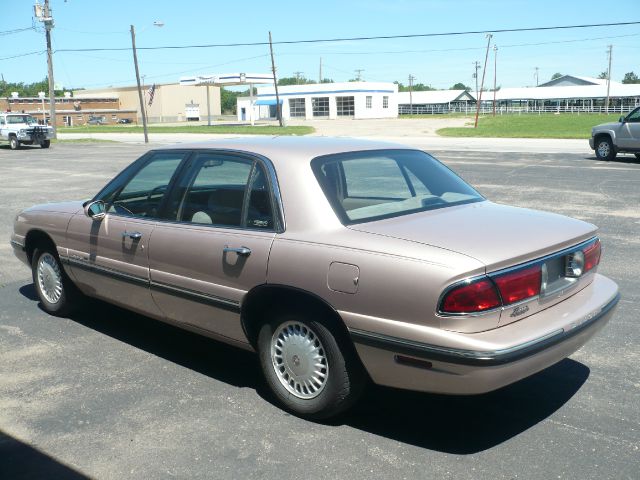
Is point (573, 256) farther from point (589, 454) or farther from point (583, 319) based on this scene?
point (589, 454)

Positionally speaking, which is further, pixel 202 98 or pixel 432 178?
pixel 202 98

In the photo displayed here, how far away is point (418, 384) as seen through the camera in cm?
337

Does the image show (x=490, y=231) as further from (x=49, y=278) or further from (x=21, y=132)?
(x=21, y=132)

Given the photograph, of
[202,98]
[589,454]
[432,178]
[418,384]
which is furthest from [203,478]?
[202,98]

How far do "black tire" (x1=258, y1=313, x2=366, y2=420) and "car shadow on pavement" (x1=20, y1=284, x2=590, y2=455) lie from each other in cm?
18

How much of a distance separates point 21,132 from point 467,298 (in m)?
37.4

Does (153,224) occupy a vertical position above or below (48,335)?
above

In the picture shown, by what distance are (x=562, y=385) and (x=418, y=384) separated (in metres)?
1.45

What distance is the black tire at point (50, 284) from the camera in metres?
5.75

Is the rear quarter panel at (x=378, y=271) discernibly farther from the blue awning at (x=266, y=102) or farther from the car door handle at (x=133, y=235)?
the blue awning at (x=266, y=102)

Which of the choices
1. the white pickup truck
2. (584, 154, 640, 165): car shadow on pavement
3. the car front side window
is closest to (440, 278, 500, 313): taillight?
the car front side window

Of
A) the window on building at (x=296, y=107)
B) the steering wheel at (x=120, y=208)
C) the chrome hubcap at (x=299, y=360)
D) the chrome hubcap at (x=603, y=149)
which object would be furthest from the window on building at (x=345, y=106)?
the chrome hubcap at (x=299, y=360)

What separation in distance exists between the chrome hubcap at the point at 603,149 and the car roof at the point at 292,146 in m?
18.6

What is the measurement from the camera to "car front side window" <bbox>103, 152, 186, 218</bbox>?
482 centimetres
